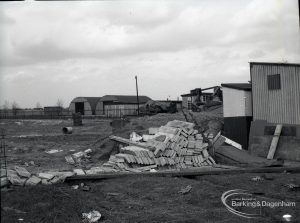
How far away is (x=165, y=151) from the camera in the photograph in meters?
16.8

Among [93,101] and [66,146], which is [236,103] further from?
[93,101]

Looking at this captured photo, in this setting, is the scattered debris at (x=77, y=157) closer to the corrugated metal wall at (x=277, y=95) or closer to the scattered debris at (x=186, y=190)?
the scattered debris at (x=186, y=190)

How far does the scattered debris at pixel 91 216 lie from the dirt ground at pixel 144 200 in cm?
12

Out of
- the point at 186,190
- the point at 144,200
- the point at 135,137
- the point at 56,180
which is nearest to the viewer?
the point at 144,200

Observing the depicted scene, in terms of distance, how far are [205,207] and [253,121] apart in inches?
465

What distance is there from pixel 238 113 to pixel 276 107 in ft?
8.87

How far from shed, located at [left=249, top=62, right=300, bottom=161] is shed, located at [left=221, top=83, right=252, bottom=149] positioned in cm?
64

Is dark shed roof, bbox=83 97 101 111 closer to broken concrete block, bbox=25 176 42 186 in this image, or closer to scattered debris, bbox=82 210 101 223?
broken concrete block, bbox=25 176 42 186

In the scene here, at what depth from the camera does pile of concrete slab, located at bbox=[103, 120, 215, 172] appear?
1577 centimetres

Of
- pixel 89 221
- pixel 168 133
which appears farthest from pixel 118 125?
pixel 89 221

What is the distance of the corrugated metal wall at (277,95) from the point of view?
19.2m

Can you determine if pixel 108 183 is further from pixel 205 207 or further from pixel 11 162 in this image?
pixel 11 162

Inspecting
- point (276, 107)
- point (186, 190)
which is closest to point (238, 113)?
point (276, 107)

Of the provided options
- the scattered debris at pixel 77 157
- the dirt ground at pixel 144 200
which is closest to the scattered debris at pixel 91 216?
the dirt ground at pixel 144 200
